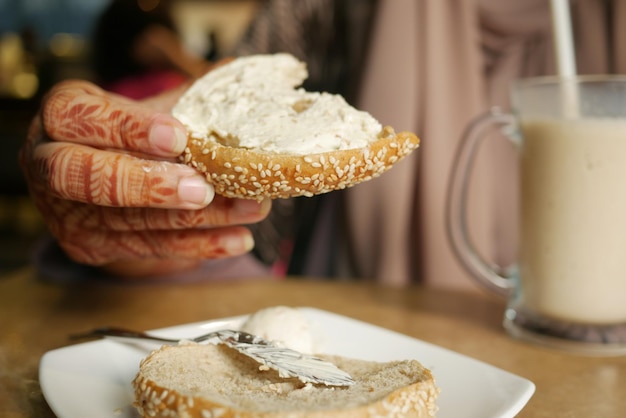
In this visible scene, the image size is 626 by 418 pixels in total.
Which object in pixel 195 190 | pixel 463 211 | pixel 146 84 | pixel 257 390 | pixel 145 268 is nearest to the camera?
pixel 257 390

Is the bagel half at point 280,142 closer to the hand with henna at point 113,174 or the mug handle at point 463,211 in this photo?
the hand with henna at point 113,174

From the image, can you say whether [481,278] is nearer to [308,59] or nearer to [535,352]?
[535,352]

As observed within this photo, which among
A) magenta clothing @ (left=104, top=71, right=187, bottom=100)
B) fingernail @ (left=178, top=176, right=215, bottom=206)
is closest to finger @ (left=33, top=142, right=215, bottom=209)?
fingernail @ (left=178, top=176, right=215, bottom=206)

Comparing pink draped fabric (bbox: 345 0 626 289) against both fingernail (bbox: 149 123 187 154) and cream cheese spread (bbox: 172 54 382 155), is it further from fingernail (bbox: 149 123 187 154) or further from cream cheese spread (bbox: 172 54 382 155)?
fingernail (bbox: 149 123 187 154)

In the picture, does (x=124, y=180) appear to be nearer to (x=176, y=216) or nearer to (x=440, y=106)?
(x=176, y=216)

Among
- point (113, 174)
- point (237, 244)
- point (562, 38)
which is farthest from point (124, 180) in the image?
point (562, 38)

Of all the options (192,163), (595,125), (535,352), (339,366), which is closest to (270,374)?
(339,366)
